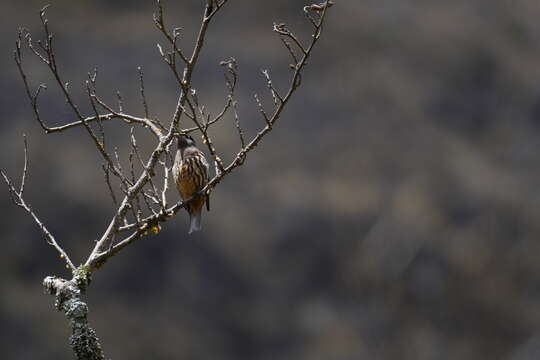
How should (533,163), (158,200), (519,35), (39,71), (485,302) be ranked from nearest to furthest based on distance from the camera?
(158,200) < (39,71) < (485,302) < (533,163) < (519,35)

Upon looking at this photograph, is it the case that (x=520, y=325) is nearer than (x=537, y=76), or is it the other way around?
(x=520, y=325)

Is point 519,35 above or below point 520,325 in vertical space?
above

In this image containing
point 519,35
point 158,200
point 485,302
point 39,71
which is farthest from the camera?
point 519,35

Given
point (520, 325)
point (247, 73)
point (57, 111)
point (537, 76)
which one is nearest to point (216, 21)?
point (247, 73)

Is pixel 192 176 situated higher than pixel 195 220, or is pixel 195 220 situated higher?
pixel 192 176

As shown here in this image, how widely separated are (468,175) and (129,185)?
14069 millimetres

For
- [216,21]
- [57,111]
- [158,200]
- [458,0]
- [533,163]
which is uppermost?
[458,0]

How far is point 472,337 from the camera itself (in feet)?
53.3

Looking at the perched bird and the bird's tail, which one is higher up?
the perched bird

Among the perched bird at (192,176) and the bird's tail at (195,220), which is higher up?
the perched bird at (192,176)

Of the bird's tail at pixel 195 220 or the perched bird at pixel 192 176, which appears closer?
the perched bird at pixel 192 176

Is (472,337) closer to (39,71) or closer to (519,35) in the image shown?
(519,35)

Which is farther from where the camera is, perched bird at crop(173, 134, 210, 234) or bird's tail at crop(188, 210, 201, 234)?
bird's tail at crop(188, 210, 201, 234)

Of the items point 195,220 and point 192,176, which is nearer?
point 192,176
